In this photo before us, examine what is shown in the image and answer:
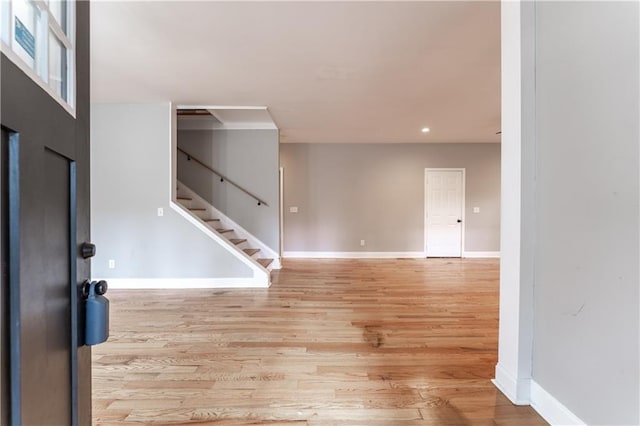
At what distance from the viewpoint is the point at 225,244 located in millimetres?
4094

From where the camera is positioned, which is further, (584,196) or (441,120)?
(441,120)

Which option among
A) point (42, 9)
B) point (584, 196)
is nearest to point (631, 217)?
point (584, 196)

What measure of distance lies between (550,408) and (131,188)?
15.2ft

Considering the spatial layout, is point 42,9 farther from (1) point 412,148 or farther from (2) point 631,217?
(1) point 412,148

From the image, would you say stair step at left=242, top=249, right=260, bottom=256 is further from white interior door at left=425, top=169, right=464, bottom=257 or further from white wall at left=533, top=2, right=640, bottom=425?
white wall at left=533, top=2, right=640, bottom=425

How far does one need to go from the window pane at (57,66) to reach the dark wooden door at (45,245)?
0.14 feet

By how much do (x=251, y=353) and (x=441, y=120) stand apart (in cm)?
438

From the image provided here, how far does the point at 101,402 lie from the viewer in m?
1.66

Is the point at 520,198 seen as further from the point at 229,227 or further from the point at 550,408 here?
the point at 229,227

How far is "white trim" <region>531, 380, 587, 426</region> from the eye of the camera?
1.38m

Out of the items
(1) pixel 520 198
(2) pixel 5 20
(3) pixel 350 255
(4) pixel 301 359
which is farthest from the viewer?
(3) pixel 350 255

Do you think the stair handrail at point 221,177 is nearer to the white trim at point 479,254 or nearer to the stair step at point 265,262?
the stair step at point 265,262

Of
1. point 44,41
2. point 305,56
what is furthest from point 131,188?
point 44,41

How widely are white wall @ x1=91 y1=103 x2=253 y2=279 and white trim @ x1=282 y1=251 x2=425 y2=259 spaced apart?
2.91 metres
